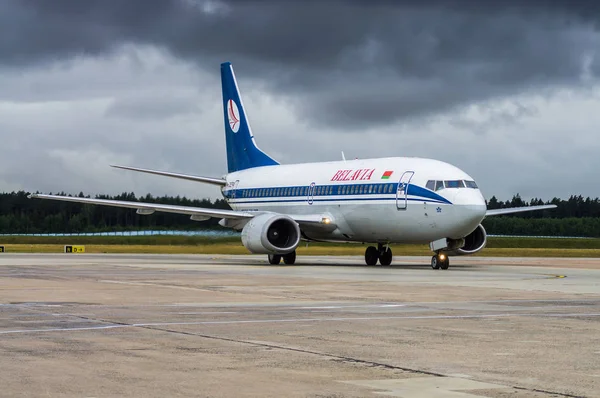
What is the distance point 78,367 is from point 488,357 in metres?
4.50

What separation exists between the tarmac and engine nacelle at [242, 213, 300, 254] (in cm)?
1688

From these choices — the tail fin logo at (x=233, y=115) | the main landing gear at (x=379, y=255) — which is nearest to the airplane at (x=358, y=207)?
the main landing gear at (x=379, y=255)

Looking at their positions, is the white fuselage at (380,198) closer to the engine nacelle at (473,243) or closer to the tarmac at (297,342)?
the engine nacelle at (473,243)

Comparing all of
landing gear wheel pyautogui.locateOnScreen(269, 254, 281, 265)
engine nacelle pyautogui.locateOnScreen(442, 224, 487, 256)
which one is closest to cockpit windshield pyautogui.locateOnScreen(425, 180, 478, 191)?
engine nacelle pyautogui.locateOnScreen(442, 224, 487, 256)

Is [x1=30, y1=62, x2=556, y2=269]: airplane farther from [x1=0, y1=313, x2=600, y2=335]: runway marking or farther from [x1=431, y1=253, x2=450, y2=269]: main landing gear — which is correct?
[x1=0, y1=313, x2=600, y2=335]: runway marking

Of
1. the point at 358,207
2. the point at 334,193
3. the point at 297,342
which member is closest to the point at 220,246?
the point at 334,193

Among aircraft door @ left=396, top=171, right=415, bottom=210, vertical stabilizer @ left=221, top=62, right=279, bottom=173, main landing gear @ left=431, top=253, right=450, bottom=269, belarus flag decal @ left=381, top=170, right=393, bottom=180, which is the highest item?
vertical stabilizer @ left=221, top=62, right=279, bottom=173

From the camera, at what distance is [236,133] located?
55062mm

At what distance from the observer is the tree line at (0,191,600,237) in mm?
67456

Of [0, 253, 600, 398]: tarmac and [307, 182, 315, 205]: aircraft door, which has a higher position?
[307, 182, 315, 205]: aircraft door

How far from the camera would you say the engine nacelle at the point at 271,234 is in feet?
136

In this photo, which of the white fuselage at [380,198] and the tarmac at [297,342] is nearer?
the tarmac at [297,342]

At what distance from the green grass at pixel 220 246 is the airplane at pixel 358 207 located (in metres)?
11.4

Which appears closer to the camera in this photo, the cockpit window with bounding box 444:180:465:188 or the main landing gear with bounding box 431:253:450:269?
the cockpit window with bounding box 444:180:465:188
